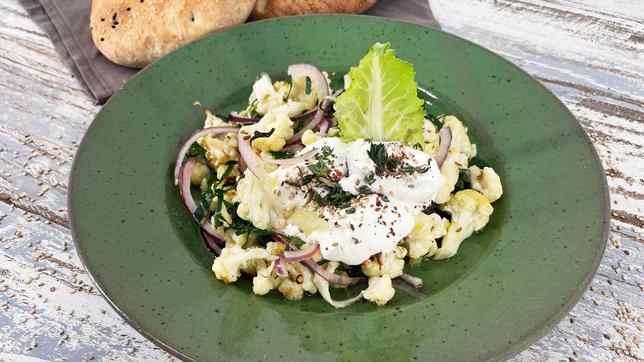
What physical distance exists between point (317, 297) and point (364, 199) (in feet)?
1.50

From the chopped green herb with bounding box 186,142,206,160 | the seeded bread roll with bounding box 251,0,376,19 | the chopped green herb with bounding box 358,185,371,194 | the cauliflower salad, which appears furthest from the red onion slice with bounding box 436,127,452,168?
the seeded bread roll with bounding box 251,0,376,19

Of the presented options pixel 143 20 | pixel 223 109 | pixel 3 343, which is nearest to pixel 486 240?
pixel 223 109

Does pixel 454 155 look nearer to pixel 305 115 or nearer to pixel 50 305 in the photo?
pixel 305 115

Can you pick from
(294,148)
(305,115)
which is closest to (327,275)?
(294,148)

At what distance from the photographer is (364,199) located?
2.76m

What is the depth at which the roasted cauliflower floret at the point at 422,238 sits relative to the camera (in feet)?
9.18

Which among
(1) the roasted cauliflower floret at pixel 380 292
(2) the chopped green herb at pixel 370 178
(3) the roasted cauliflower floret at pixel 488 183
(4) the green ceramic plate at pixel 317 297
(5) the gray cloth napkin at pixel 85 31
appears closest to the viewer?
(4) the green ceramic plate at pixel 317 297

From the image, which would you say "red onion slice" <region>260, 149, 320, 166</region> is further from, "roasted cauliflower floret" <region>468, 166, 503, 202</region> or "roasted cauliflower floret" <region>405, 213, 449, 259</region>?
"roasted cauliflower floret" <region>468, 166, 503, 202</region>

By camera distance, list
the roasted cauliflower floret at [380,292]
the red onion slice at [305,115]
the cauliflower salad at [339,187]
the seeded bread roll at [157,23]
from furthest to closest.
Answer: the seeded bread roll at [157,23], the red onion slice at [305,115], the cauliflower salad at [339,187], the roasted cauliflower floret at [380,292]

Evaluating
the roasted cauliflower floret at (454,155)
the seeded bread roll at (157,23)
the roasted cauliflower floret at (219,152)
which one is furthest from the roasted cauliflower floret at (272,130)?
the seeded bread roll at (157,23)

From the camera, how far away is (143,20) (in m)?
3.88

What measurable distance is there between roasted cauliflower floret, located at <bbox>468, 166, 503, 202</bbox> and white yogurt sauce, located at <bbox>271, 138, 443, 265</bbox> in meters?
0.24

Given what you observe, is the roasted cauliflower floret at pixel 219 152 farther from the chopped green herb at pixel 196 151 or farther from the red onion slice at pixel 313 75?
the red onion slice at pixel 313 75

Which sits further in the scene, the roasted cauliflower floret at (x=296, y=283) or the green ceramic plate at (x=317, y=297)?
the roasted cauliflower floret at (x=296, y=283)
